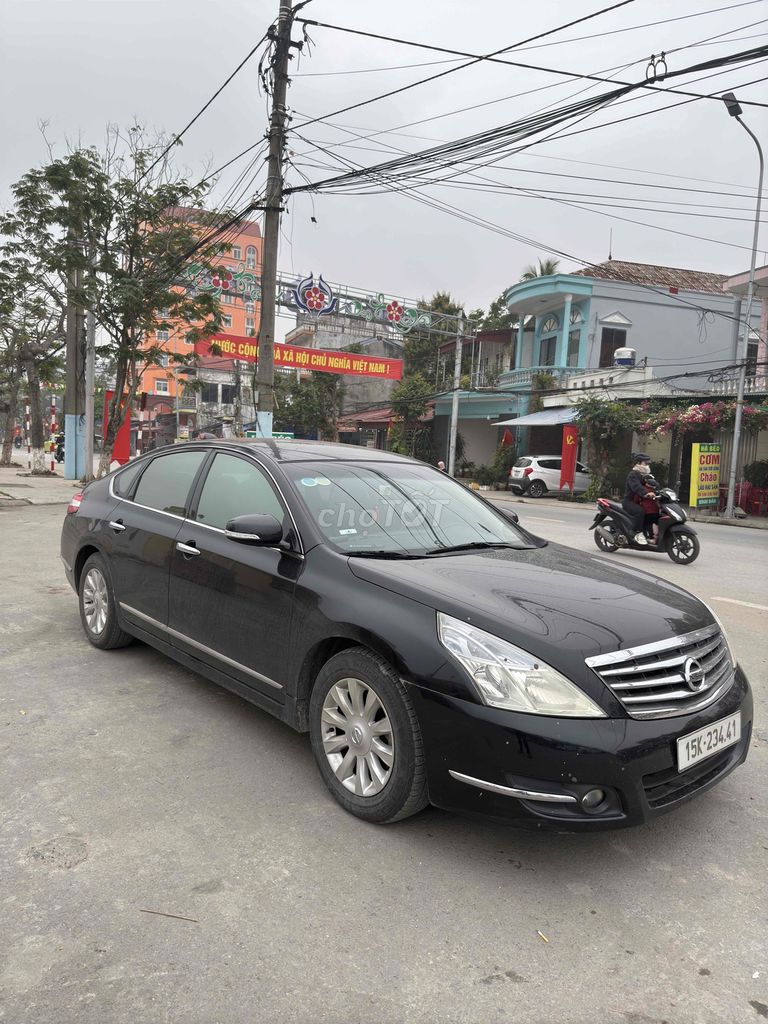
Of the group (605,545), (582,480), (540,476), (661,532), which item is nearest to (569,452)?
(582,480)

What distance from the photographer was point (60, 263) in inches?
637

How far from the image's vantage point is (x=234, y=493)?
3.79 m

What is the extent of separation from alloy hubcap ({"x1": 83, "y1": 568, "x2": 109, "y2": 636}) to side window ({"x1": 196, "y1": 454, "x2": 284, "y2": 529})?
1.17 meters

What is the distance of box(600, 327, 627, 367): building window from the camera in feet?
93.8

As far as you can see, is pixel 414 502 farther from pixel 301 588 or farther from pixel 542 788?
pixel 542 788

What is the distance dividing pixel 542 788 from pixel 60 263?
1706cm

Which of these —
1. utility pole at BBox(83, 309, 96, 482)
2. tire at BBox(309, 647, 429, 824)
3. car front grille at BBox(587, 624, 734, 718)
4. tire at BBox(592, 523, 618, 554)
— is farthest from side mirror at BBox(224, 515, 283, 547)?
utility pole at BBox(83, 309, 96, 482)

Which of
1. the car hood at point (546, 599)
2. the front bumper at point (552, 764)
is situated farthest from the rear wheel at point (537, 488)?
the front bumper at point (552, 764)

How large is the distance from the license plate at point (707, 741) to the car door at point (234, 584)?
1.58 meters

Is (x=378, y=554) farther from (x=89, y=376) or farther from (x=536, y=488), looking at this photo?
(x=536, y=488)

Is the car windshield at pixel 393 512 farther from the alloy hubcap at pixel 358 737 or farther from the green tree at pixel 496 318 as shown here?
the green tree at pixel 496 318

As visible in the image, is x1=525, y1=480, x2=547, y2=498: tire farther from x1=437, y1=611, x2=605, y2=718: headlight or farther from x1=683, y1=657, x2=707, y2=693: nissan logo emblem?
x1=437, y1=611, x2=605, y2=718: headlight

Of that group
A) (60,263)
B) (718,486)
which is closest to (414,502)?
(60,263)

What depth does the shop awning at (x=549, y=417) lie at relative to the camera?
83.8 feet
